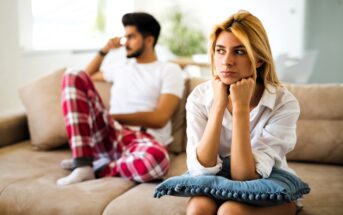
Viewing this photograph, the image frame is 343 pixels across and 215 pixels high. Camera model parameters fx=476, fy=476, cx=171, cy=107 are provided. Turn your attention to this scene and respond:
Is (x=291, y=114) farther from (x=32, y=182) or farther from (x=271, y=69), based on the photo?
(x=32, y=182)

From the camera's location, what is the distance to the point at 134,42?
2.47 meters

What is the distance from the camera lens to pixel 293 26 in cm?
507

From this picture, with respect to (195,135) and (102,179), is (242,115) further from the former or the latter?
(102,179)

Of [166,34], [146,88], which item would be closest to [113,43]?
[146,88]

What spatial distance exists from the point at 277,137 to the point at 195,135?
0.87ft

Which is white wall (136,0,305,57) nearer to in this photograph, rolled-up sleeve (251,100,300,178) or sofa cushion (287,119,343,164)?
sofa cushion (287,119,343,164)

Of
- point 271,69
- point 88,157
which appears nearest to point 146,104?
point 88,157

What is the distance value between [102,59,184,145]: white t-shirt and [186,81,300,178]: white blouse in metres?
0.69

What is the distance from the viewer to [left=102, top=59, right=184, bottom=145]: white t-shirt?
232 cm

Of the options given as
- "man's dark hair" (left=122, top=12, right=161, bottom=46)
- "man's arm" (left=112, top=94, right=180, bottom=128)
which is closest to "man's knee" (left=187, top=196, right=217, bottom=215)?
"man's arm" (left=112, top=94, right=180, bottom=128)

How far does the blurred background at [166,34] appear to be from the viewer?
356cm

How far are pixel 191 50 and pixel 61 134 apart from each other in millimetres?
3121

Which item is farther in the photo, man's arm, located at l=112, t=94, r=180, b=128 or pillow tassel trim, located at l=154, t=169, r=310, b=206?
man's arm, located at l=112, t=94, r=180, b=128

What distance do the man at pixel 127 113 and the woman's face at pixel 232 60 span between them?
60 cm
